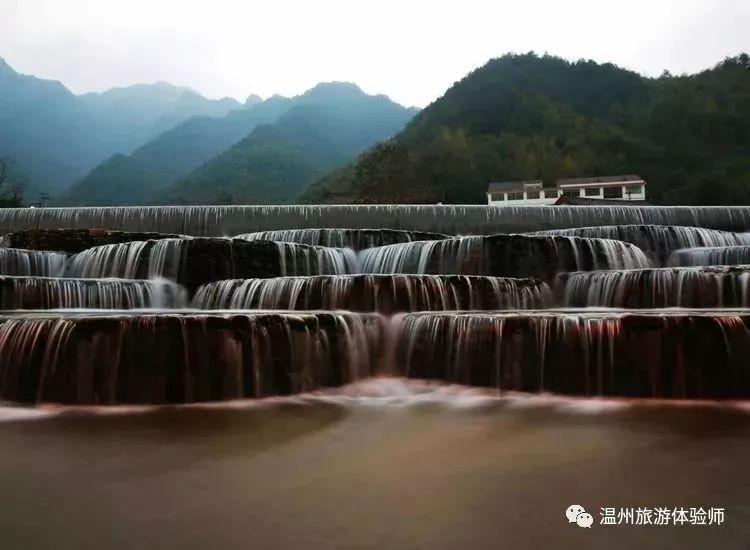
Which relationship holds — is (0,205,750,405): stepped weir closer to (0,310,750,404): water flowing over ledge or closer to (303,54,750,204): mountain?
(0,310,750,404): water flowing over ledge

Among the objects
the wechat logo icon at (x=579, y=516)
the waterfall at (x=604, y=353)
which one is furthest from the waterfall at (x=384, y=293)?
the wechat logo icon at (x=579, y=516)

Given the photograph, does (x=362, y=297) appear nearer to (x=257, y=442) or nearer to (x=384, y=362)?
(x=384, y=362)

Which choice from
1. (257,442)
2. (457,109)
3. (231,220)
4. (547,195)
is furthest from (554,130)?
(257,442)

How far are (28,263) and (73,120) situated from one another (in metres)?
141

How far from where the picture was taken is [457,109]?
59.9 metres

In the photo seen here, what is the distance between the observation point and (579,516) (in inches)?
98.6

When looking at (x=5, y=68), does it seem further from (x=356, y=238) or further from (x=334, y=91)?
(x=356, y=238)

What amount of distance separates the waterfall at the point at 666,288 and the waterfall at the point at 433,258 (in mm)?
1945

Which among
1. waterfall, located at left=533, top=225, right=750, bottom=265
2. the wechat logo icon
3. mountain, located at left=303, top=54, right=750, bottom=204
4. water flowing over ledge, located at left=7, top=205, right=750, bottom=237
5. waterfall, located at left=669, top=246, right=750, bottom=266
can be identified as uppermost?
mountain, located at left=303, top=54, right=750, bottom=204

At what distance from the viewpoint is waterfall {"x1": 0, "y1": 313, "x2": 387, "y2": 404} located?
464 centimetres

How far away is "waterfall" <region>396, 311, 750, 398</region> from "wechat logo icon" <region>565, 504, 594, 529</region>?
254 centimetres

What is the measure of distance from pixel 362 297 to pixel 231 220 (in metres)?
11.7

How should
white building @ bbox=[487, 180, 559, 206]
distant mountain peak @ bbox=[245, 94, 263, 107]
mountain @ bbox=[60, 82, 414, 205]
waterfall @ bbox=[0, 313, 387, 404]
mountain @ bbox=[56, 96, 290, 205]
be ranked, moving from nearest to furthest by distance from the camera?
waterfall @ bbox=[0, 313, 387, 404]
white building @ bbox=[487, 180, 559, 206]
mountain @ bbox=[60, 82, 414, 205]
mountain @ bbox=[56, 96, 290, 205]
distant mountain peak @ bbox=[245, 94, 263, 107]

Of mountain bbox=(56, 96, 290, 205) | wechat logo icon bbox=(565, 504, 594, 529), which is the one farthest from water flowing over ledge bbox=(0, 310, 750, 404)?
mountain bbox=(56, 96, 290, 205)
